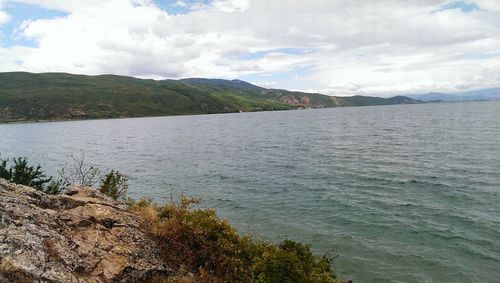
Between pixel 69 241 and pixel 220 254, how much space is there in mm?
5561

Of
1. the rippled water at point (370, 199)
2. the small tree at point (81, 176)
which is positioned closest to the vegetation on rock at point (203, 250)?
the rippled water at point (370, 199)

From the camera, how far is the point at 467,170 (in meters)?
46.4

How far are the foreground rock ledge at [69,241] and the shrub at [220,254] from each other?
887mm

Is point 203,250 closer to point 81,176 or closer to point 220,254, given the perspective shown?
point 220,254

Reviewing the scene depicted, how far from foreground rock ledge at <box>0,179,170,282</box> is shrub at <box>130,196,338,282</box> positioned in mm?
887

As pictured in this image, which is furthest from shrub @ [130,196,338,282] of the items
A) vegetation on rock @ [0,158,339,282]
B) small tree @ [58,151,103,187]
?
small tree @ [58,151,103,187]

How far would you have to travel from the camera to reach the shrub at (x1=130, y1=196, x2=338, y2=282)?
13.2m

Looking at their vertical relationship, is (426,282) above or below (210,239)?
below

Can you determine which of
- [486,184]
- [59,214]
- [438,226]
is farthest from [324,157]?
[59,214]

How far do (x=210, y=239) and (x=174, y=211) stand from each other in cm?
288

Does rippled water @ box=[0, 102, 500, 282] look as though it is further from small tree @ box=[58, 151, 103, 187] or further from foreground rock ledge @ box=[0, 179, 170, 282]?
foreground rock ledge @ box=[0, 179, 170, 282]

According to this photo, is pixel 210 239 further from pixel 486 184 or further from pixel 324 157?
pixel 324 157

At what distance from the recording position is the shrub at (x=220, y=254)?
1323cm

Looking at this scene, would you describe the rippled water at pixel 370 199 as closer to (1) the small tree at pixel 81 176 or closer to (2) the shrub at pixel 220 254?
(1) the small tree at pixel 81 176
